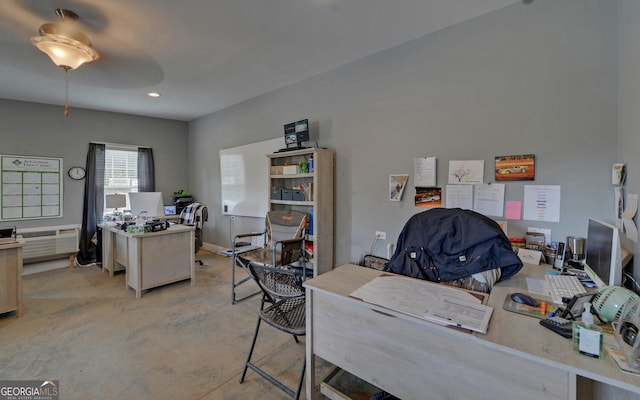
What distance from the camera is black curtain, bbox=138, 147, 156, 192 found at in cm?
531

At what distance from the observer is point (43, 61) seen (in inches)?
118

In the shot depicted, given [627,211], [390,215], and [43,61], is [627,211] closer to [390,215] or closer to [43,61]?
[390,215]

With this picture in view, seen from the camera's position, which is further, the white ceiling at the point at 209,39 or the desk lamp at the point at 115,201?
the desk lamp at the point at 115,201

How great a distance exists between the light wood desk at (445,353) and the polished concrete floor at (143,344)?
2.30 ft

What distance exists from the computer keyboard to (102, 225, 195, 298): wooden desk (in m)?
3.68

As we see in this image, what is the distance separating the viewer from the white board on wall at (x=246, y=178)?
418cm

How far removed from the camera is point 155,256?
3.32 m

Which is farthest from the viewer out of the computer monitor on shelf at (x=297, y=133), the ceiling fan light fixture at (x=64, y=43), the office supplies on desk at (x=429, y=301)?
the computer monitor on shelf at (x=297, y=133)

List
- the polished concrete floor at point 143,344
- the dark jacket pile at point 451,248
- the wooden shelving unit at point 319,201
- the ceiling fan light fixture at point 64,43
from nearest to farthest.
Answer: the dark jacket pile at point 451,248, the polished concrete floor at point 143,344, the ceiling fan light fixture at point 64,43, the wooden shelving unit at point 319,201

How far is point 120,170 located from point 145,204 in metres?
1.44

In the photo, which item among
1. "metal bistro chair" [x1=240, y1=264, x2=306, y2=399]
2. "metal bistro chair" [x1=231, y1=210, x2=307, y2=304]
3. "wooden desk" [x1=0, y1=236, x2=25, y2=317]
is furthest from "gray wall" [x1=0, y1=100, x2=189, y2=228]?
"metal bistro chair" [x1=240, y1=264, x2=306, y2=399]

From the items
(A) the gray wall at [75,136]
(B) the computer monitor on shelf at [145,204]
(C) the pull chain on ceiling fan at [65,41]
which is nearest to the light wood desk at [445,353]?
(C) the pull chain on ceiling fan at [65,41]

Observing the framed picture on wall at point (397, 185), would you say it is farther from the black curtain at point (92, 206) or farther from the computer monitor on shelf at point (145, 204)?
the black curtain at point (92, 206)

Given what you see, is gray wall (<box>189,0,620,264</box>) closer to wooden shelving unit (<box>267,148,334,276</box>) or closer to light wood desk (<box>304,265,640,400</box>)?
wooden shelving unit (<box>267,148,334,276</box>)
